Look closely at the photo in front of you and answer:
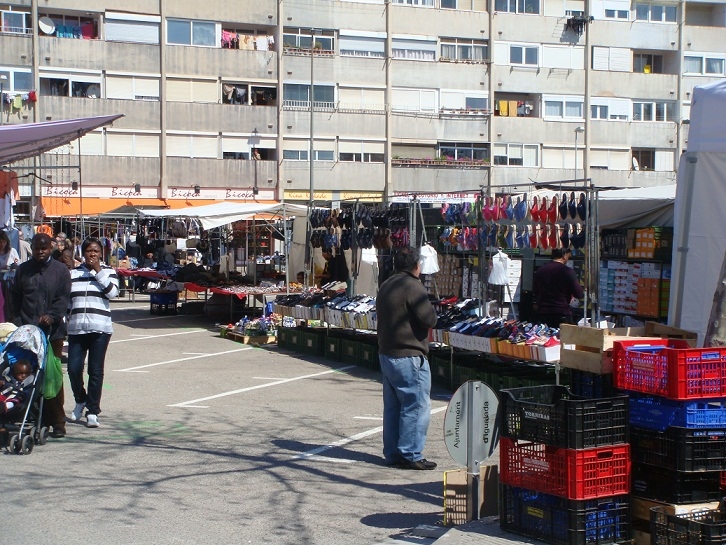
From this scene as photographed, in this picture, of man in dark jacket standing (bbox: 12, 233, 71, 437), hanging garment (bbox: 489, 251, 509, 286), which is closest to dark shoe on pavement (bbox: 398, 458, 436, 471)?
man in dark jacket standing (bbox: 12, 233, 71, 437)

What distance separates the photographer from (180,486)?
786cm

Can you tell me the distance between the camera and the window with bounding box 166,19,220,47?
1655 inches

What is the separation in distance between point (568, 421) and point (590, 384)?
3.58 ft

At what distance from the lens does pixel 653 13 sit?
48.7 m

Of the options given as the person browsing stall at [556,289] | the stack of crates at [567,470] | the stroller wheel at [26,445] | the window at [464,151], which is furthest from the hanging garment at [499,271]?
the window at [464,151]

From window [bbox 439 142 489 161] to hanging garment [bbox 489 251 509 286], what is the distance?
32726mm

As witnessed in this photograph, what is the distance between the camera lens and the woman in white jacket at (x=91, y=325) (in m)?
10.1

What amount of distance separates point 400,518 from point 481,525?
80 centimetres

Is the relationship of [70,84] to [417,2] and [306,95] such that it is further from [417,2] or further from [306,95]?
[417,2]

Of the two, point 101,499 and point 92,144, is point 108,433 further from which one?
point 92,144

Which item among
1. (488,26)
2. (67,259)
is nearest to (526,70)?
(488,26)

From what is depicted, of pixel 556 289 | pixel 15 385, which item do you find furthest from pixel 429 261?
pixel 15 385

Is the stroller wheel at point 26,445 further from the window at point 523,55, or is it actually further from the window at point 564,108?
the window at point 564,108

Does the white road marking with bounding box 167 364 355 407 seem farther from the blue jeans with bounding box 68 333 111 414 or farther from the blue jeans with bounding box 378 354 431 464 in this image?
the blue jeans with bounding box 378 354 431 464
